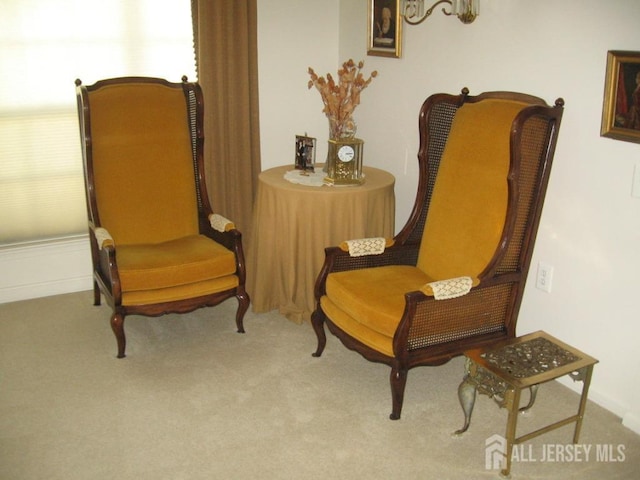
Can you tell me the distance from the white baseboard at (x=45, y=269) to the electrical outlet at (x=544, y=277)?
9.20 ft

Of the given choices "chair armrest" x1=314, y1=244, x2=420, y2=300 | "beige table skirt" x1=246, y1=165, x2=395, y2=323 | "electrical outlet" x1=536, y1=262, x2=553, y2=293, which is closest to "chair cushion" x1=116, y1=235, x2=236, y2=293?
"beige table skirt" x1=246, y1=165, x2=395, y2=323

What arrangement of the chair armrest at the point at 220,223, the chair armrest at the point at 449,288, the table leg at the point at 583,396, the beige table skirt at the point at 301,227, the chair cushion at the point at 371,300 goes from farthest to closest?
the chair armrest at the point at 220,223, the beige table skirt at the point at 301,227, the chair cushion at the point at 371,300, the chair armrest at the point at 449,288, the table leg at the point at 583,396

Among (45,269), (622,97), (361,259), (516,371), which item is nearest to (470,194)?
(361,259)

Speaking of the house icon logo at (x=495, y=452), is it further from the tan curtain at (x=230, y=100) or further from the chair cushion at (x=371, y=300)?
the tan curtain at (x=230, y=100)

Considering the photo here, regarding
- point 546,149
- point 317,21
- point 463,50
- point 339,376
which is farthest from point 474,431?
point 317,21

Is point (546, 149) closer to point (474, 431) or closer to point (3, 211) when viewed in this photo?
point (474, 431)

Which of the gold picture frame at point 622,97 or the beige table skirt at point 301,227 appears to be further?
the beige table skirt at point 301,227

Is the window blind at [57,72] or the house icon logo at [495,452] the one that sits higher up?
the window blind at [57,72]

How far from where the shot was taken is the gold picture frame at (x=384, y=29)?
12.6 feet

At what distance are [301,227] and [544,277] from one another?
50.7 inches

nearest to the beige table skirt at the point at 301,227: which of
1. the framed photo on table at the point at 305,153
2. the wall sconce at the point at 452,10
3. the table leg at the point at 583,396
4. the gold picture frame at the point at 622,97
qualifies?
the framed photo on table at the point at 305,153

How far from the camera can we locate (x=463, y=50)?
339 centimetres

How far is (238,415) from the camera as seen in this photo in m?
2.86

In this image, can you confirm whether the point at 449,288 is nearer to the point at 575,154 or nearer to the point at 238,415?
the point at 575,154
